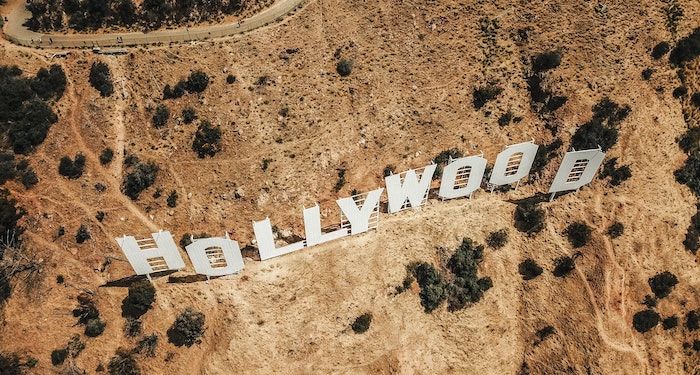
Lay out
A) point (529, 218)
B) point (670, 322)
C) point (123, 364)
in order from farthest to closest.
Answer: point (529, 218)
point (670, 322)
point (123, 364)

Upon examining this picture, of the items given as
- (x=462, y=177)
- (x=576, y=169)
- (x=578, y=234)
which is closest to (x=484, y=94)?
(x=462, y=177)

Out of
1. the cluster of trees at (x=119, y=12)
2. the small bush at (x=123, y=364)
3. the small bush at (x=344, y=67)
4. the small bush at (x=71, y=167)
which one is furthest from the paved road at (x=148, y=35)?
the small bush at (x=123, y=364)

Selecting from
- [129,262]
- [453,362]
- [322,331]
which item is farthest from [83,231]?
[453,362]

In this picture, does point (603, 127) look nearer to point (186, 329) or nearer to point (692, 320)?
point (692, 320)

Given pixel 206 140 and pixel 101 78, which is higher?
pixel 101 78

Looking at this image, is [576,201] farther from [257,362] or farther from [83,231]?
[83,231]

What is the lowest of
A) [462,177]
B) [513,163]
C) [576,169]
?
[462,177]

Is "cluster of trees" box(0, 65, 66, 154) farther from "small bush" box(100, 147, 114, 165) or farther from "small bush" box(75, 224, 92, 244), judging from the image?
"small bush" box(75, 224, 92, 244)
